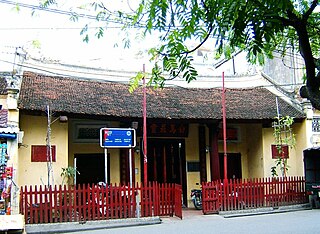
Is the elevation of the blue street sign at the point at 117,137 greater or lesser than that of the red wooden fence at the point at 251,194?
greater

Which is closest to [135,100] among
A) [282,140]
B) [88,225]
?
[88,225]

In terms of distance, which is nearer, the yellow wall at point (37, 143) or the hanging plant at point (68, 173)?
the yellow wall at point (37, 143)

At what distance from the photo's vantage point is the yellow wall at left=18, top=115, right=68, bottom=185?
44.6 ft

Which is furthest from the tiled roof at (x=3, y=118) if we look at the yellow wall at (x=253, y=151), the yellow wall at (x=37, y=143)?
the yellow wall at (x=253, y=151)

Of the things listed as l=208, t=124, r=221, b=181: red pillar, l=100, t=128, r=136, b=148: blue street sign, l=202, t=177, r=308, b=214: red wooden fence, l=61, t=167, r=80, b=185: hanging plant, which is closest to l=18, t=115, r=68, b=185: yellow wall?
l=61, t=167, r=80, b=185: hanging plant

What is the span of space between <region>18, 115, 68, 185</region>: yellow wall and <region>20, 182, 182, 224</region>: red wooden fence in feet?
4.59

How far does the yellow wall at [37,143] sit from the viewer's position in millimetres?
13602

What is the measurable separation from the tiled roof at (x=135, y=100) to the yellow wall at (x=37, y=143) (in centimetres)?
76

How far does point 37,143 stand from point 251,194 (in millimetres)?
7047

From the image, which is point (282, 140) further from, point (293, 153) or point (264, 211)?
point (264, 211)

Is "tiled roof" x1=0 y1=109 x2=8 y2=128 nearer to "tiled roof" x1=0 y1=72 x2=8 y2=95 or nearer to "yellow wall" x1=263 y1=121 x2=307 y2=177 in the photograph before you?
"tiled roof" x1=0 y1=72 x2=8 y2=95

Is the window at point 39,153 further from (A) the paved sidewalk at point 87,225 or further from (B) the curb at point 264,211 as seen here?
(B) the curb at point 264,211

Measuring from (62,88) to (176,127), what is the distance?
4.61 m

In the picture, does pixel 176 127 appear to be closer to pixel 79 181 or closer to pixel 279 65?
pixel 79 181
